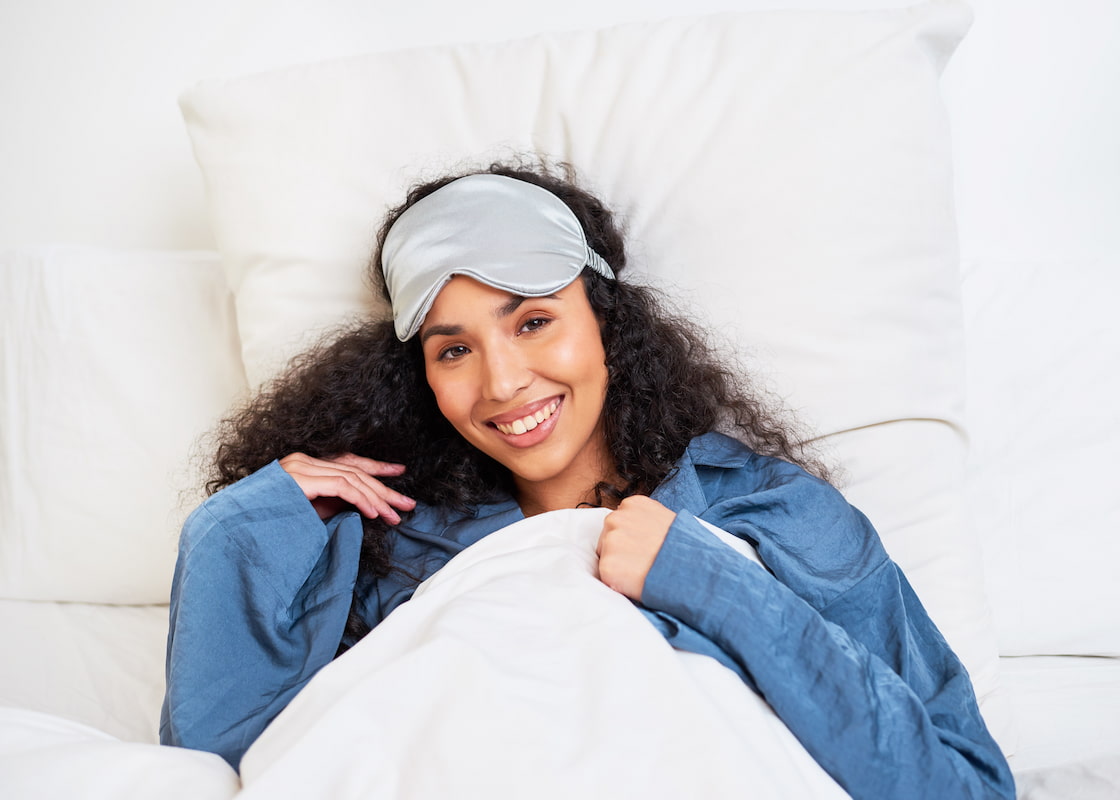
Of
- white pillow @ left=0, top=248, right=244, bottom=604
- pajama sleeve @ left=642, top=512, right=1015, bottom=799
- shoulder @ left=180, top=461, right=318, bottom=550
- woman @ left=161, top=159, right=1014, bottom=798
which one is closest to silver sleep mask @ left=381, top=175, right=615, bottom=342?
woman @ left=161, top=159, right=1014, bottom=798

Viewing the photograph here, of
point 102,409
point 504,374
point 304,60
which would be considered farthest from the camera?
point 304,60

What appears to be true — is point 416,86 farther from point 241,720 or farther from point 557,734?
point 557,734

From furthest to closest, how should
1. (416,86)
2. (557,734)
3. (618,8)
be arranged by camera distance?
1. (618,8)
2. (416,86)
3. (557,734)

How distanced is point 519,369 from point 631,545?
1.07 feet

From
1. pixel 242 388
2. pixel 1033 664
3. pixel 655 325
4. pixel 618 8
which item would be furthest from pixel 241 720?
pixel 618 8

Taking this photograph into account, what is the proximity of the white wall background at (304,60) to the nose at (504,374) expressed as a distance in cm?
86

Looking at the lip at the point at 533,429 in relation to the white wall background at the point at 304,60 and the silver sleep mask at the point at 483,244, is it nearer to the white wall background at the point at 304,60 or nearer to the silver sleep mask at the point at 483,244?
the silver sleep mask at the point at 483,244

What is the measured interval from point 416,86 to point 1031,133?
3.67 feet

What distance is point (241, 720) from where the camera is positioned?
124cm

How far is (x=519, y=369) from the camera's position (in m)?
1.29

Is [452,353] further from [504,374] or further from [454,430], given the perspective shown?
[454,430]

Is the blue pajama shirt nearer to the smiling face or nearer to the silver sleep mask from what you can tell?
the smiling face

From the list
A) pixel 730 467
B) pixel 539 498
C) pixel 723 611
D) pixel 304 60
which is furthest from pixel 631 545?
pixel 304 60

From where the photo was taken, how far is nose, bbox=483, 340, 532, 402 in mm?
1274
